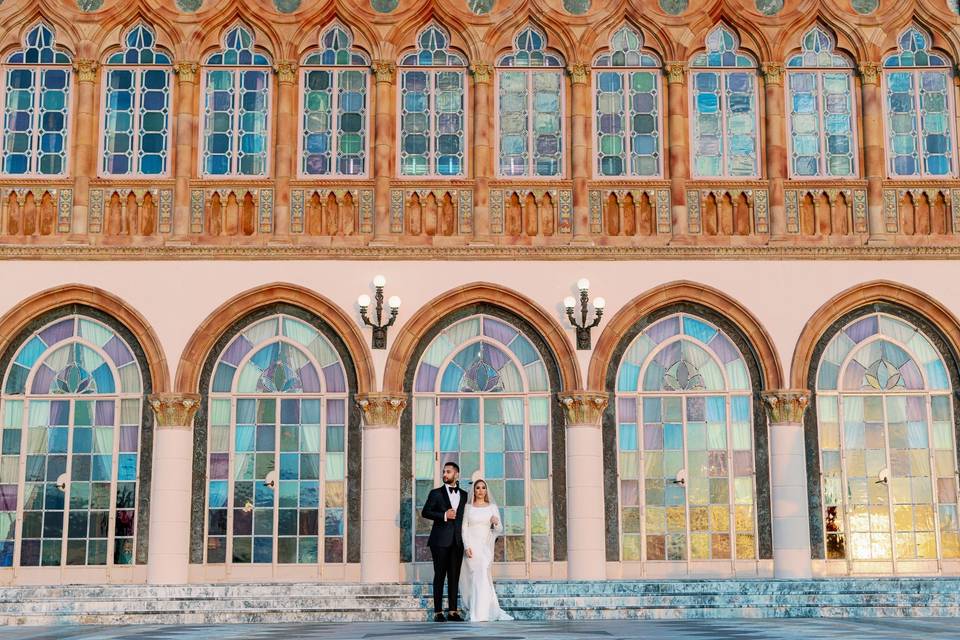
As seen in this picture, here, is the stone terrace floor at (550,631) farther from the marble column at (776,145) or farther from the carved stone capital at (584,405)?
the marble column at (776,145)

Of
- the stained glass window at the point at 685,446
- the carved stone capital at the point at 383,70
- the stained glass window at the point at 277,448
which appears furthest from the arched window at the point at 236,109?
the stained glass window at the point at 685,446

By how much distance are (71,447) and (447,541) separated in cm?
678

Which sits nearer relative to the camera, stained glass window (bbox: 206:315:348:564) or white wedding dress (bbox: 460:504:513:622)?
white wedding dress (bbox: 460:504:513:622)

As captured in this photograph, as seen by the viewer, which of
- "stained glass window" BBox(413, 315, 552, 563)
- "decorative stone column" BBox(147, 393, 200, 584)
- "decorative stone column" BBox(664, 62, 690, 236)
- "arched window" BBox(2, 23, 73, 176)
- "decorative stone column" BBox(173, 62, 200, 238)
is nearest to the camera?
"decorative stone column" BBox(147, 393, 200, 584)

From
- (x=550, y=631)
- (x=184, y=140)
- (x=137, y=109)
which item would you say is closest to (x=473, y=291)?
(x=184, y=140)

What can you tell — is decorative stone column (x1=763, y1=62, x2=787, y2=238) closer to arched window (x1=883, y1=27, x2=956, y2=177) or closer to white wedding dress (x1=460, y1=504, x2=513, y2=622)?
arched window (x1=883, y1=27, x2=956, y2=177)

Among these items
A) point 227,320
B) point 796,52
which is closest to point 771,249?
point 796,52

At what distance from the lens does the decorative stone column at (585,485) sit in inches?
749

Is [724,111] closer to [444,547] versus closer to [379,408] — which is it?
[379,408]

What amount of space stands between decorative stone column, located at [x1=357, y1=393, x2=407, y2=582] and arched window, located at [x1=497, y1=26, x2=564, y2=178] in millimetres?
3795

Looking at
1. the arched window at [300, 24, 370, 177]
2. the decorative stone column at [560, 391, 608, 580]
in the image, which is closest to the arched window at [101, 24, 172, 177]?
the arched window at [300, 24, 370, 177]

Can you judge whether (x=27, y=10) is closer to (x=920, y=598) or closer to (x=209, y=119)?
(x=209, y=119)

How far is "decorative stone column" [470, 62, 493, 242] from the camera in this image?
19.6 meters

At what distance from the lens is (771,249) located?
19.6 m
